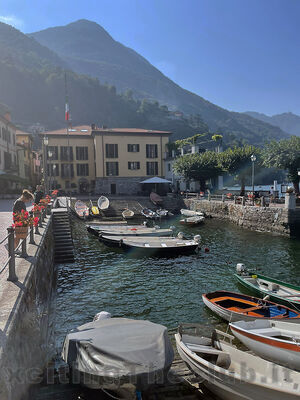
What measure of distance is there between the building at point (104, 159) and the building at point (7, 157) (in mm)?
7788

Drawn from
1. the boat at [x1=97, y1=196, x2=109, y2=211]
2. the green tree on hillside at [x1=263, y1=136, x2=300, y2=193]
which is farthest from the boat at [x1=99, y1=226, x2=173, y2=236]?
the green tree on hillside at [x1=263, y1=136, x2=300, y2=193]

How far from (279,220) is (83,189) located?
121 ft

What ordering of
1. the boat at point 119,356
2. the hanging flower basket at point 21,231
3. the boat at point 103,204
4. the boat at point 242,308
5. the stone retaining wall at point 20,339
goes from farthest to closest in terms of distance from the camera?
the boat at point 103,204
the hanging flower basket at point 21,231
the boat at point 242,308
the boat at point 119,356
the stone retaining wall at point 20,339

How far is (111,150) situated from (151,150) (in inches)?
312

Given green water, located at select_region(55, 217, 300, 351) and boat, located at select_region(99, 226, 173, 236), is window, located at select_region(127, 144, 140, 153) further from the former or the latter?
green water, located at select_region(55, 217, 300, 351)

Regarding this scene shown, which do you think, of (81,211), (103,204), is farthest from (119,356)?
(103,204)

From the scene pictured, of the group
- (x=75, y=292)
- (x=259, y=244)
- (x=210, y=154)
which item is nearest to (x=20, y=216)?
(x=75, y=292)

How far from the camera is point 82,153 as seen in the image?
178 feet

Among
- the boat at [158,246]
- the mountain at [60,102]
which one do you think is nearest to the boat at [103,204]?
the boat at [158,246]

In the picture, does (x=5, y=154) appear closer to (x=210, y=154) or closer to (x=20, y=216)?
(x=210, y=154)

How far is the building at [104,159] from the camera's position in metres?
52.2

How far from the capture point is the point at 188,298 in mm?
12570

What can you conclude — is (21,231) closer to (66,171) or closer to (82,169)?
(66,171)

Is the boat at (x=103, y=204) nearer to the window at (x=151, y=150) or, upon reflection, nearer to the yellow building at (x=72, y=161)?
the yellow building at (x=72, y=161)
